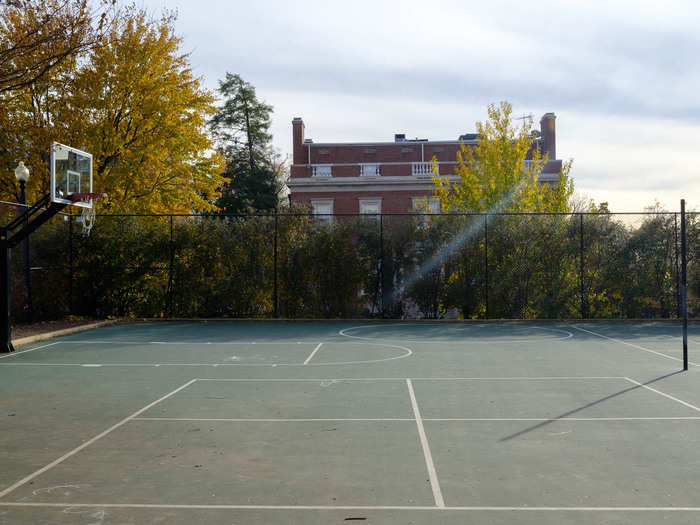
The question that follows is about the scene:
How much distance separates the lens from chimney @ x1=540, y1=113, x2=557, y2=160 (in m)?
43.7

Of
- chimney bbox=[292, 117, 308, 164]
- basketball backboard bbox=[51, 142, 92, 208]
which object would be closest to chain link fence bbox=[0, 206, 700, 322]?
basketball backboard bbox=[51, 142, 92, 208]

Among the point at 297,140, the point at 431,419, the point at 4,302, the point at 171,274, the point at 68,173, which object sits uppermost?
the point at 297,140

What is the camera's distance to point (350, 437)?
19.5ft

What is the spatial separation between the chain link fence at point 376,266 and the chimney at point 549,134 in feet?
87.3

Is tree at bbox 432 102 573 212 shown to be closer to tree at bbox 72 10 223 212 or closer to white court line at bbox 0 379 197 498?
tree at bbox 72 10 223 212

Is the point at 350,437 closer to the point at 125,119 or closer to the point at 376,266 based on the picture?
the point at 376,266

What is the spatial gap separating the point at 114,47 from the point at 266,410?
16283mm

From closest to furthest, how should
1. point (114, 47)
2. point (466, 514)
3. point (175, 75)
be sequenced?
point (466, 514) < point (114, 47) < point (175, 75)

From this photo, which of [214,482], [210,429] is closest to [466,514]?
[214,482]

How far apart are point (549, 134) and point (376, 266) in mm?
30217

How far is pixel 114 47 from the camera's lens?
1969cm

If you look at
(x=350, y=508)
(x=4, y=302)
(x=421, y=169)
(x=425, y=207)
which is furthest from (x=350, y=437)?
(x=421, y=169)

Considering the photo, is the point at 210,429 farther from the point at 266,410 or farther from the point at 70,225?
the point at 70,225

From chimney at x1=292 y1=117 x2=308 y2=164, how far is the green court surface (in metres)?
34.7
